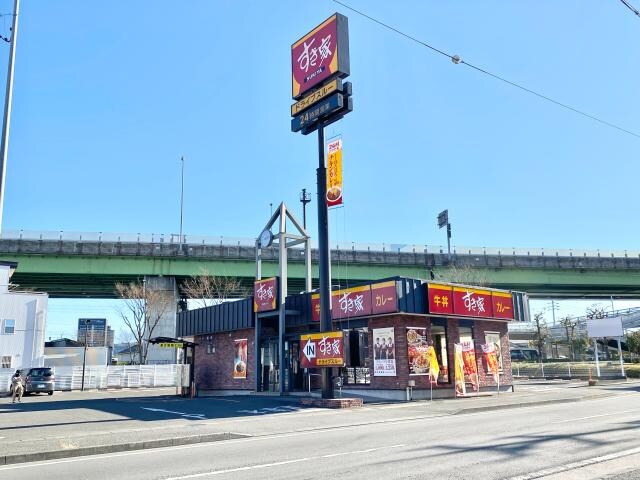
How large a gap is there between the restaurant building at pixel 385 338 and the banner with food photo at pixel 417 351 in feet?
0.14

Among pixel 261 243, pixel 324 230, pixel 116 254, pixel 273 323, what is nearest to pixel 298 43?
pixel 324 230

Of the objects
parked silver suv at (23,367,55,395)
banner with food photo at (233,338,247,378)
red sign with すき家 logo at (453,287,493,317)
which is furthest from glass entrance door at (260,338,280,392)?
parked silver suv at (23,367,55,395)

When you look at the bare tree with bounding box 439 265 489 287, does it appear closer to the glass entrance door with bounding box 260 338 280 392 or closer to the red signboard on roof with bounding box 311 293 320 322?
the glass entrance door with bounding box 260 338 280 392

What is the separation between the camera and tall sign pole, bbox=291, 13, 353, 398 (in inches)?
842

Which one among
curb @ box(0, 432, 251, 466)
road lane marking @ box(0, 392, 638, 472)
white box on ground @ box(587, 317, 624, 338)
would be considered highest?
white box on ground @ box(587, 317, 624, 338)

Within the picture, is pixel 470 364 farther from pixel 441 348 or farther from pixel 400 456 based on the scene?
pixel 400 456

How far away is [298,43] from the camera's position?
78.4 feet

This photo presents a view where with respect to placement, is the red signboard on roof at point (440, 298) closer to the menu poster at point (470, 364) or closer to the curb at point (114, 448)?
the menu poster at point (470, 364)

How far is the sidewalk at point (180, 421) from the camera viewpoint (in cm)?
1177

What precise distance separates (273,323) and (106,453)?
1882cm

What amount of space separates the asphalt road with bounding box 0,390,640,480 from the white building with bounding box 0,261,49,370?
43.1 m

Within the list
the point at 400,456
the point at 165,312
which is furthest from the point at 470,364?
the point at 165,312

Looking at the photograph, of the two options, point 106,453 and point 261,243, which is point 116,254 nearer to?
point 261,243

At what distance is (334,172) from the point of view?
21812 millimetres
